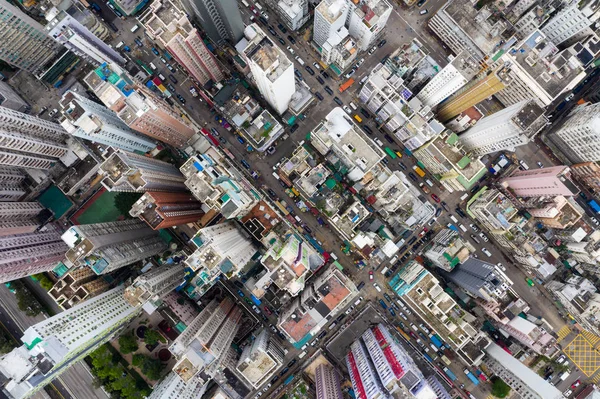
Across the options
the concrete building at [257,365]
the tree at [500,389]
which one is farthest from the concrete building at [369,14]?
the tree at [500,389]

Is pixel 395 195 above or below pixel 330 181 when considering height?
below

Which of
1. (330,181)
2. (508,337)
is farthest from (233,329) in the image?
(508,337)

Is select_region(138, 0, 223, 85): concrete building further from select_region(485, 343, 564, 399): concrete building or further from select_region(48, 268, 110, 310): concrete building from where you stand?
select_region(485, 343, 564, 399): concrete building

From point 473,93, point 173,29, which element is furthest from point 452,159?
point 173,29

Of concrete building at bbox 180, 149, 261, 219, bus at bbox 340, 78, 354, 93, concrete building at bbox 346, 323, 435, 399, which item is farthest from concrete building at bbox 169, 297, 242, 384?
bus at bbox 340, 78, 354, 93

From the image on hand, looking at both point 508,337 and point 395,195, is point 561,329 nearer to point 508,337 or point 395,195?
point 508,337

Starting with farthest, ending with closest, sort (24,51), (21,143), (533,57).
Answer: (24,51) < (533,57) < (21,143)
